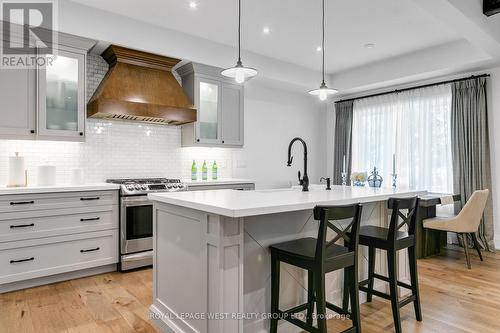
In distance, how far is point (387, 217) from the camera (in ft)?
10.1

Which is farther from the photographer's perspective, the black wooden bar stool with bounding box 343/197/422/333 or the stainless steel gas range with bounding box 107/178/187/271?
the stainless steel gas range with bounding box 107/178/187/271

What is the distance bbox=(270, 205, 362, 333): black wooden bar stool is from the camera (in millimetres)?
1816

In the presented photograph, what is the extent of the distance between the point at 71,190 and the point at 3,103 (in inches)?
42.1

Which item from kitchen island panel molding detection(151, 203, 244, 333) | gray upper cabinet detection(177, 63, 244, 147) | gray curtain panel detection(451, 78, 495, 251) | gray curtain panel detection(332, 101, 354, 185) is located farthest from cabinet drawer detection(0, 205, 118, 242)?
gray curtain panel detection(451, 78, 495, 251)

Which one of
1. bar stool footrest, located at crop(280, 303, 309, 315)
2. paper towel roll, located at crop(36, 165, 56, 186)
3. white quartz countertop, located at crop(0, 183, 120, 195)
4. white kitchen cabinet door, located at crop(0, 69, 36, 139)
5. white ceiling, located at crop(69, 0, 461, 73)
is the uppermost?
white ceiling, located at crop(69, 0, 461, 73)

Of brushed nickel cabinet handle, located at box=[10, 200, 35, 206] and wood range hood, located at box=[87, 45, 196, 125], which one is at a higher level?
wood range hood, located at box=[87, 45, 196, 125]

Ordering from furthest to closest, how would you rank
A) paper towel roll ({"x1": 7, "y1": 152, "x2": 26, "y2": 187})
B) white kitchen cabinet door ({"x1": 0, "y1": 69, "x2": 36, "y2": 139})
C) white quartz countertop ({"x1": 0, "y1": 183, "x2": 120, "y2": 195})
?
paper towel roll ({"x1": 7, "y1": 152, "x2": 26, "y2": 187})
white kitchen cabinet door ({"x1": 0, "y1": 69, "x2": 36, "y2": 139})
white quartz countertop ({"x1": 0, "y1": 183, "x2": 120, "y2": 195})

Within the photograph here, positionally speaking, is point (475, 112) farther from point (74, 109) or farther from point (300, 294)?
point (74, 109)

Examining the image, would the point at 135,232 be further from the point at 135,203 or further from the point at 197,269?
the point at 197,269

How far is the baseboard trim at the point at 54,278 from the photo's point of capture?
123 inches

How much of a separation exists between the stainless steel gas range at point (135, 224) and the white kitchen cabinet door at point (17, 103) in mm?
1066

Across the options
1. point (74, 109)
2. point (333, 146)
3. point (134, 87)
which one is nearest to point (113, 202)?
point (74, 109)

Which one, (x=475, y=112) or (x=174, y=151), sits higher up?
(x=475, y=112)

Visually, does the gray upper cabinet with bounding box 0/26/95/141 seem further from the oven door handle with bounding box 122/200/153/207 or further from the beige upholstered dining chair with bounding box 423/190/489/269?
the beige upholstered dining chair with bounding box 423/190/489/269
